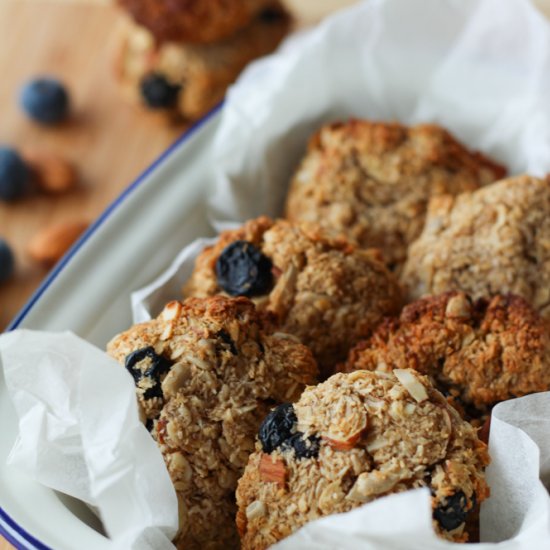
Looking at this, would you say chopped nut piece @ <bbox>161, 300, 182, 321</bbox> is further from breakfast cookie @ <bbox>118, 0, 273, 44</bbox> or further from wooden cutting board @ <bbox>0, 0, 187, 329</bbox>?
breakfast cookie @ <bbox>118, 0, 273, 44</bbox>

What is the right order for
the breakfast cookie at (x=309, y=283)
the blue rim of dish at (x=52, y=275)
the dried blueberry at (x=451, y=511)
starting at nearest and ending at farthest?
the dried blueberry at (x=451, y=511) → the blue rim of dish at (x=52, y=275) → the breakfast cookie at (x=309, y=283)

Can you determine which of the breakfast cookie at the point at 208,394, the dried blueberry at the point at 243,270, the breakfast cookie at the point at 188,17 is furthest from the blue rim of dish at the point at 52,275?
the breakfast cookie at the point at 188,17

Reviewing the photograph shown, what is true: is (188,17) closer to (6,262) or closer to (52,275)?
(6,262)

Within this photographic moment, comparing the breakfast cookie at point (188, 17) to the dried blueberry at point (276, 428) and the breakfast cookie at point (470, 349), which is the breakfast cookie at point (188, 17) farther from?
the dried blueberry at point (276, 428)

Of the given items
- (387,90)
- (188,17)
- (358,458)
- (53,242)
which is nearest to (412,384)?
(358,458)

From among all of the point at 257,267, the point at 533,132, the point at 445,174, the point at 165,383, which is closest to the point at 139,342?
the point at 165,383

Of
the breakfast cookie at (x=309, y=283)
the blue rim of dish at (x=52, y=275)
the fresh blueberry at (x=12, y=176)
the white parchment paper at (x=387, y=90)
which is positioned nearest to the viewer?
the blue rim of dish at (x=52, y=275)

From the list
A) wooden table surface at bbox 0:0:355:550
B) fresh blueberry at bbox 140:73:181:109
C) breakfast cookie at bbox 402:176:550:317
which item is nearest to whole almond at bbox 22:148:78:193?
wooden table surface at bbox 0:0:355:550
